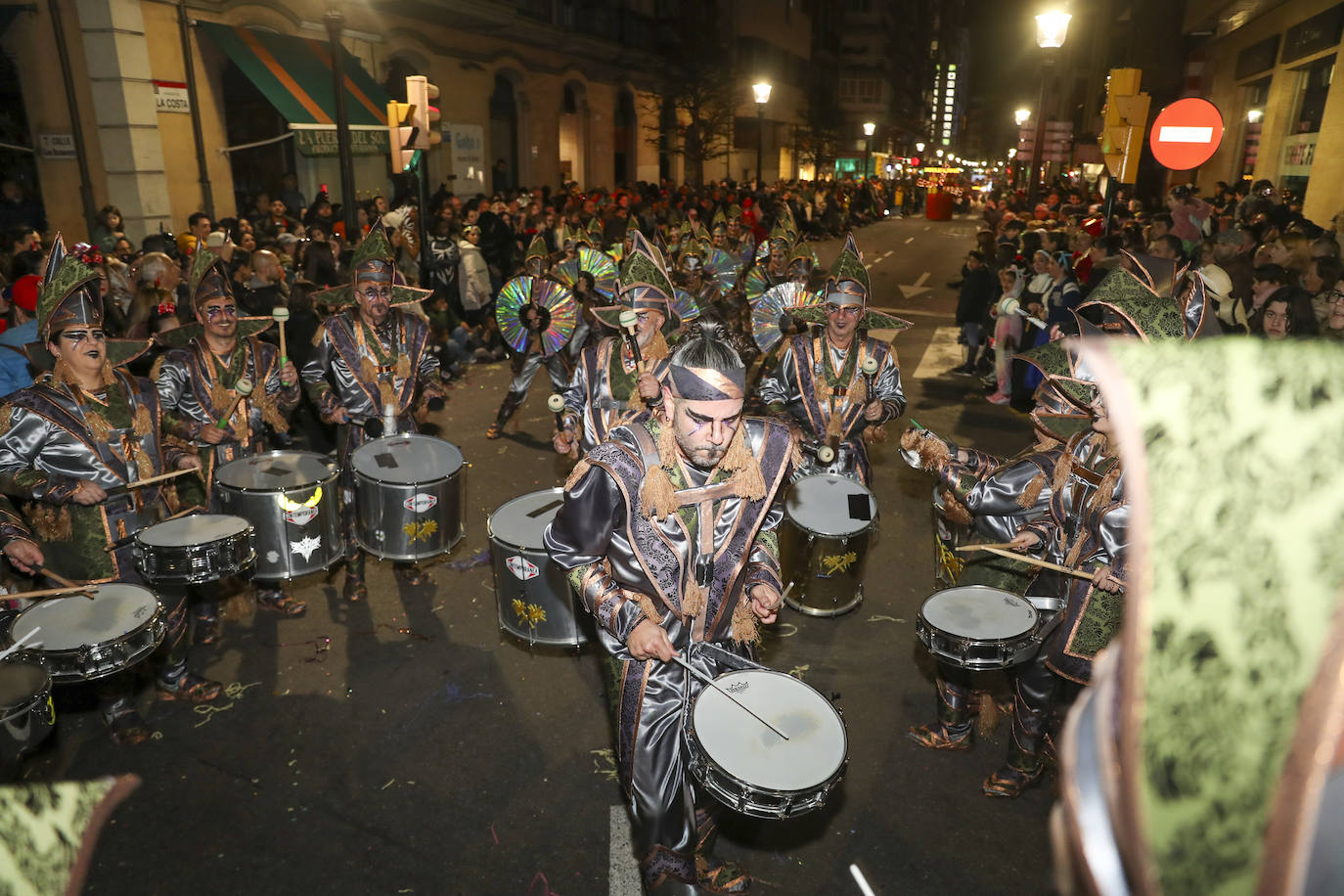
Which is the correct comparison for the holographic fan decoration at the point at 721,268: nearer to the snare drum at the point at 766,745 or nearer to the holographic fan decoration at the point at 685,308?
the holographic fan decoration at the point at 685,308

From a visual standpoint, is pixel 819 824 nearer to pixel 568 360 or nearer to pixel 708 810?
pixel 708 810

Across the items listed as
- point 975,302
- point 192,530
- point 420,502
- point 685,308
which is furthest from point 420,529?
point 975,302

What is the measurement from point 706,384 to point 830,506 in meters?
2.68

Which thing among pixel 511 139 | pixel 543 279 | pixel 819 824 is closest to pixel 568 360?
pixel 543 279

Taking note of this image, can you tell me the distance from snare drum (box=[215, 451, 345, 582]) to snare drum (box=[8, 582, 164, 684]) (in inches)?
34.6

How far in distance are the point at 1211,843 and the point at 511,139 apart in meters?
27.8

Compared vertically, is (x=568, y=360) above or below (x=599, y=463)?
below

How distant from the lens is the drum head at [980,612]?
3.85m

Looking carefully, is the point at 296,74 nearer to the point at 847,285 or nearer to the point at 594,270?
the point at 594,270

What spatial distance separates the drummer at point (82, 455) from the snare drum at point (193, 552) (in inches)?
11.2

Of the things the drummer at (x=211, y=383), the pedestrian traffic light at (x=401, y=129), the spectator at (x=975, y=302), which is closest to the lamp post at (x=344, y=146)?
the pedestrian traffic light at (x=401, y=129)

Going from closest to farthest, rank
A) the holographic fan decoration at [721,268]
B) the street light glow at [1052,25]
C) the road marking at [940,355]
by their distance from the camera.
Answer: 1. the holographic fan decoration at [721,268]
2. the road marking at [940,355]
3. the street light glow at [1052,25]

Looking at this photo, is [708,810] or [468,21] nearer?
[708,810]

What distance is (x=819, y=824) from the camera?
4172mm
